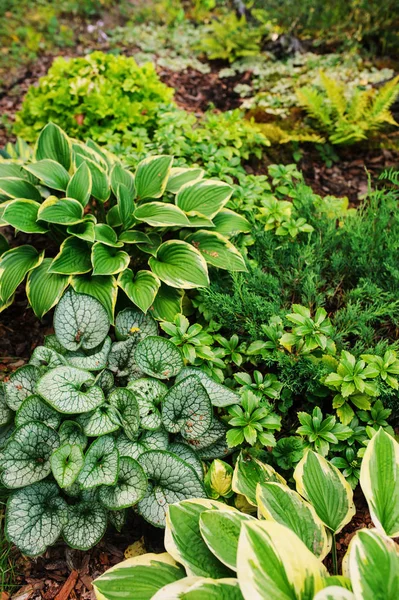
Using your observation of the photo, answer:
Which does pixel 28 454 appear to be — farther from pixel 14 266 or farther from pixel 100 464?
pixel 14 266

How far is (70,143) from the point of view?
9.71ft

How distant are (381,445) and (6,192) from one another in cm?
227

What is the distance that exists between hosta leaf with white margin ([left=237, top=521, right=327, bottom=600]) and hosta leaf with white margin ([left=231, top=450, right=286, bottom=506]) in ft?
1.55

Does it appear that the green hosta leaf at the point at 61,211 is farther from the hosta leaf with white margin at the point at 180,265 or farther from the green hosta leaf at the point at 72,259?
the hosta leaf with white margin at the point at 180,265

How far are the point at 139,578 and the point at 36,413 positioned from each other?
765mm

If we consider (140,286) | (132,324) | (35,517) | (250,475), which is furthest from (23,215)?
(250,475)

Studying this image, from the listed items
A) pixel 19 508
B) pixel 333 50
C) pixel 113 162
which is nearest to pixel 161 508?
pixel 19 508

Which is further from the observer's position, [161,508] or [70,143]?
[70,143]

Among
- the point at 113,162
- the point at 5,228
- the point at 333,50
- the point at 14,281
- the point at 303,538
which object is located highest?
the point at 333,50

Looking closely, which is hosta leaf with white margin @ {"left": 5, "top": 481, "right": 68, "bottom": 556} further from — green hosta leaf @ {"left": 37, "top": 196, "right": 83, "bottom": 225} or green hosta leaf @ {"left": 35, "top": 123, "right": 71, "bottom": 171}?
green hosta leaf @ {"left": 35, "top": 123, "right": 71, "bottom": 171}

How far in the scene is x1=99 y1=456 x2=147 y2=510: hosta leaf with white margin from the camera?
6.04 ft

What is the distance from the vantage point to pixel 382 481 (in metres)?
1.72

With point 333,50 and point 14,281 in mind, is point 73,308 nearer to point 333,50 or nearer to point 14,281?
point 14,281

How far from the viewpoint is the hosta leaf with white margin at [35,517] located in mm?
1817
